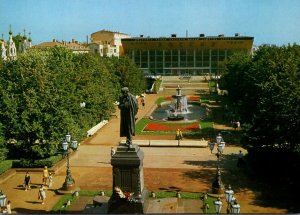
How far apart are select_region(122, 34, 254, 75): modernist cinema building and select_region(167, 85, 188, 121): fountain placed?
6010 cm

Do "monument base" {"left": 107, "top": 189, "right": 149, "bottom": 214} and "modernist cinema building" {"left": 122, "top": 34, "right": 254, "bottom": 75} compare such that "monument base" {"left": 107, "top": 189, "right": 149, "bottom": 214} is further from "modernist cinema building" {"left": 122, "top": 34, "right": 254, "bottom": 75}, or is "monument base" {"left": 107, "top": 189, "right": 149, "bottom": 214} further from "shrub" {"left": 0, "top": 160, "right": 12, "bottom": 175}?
"modernist cinema building" {"left": 122, "top": 34, "right": 254, "bottom": 75}

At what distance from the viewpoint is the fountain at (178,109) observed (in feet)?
167

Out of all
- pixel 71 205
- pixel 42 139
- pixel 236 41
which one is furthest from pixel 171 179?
pixel 236 41

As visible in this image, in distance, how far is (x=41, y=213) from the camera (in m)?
21.8

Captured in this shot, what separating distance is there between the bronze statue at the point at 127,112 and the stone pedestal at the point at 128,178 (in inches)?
24.5

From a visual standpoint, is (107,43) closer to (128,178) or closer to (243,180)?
(243,180)

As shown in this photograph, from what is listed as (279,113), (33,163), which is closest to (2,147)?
(33,163)

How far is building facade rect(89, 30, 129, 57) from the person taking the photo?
127 meters

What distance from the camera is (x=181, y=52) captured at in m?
120

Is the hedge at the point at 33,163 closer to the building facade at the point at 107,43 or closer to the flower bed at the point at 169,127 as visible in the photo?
the flower bed at the point at 169,127

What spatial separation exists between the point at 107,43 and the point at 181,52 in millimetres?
27459

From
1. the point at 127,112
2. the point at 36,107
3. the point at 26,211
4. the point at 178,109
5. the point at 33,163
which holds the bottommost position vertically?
the point at 26,211

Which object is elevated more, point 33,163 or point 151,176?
point 33,163

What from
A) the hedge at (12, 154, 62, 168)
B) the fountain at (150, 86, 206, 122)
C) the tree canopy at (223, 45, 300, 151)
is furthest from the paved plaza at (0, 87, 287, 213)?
the fountain at (150, 86, 206, 122)
